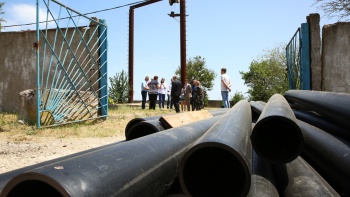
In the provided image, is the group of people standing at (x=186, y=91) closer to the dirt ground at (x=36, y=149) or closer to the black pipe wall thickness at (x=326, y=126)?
the dirt ground at (x=36, y=149)

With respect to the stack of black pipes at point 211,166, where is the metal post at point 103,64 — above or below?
above

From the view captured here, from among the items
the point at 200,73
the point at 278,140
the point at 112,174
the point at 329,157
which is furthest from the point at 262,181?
the point at 200,73

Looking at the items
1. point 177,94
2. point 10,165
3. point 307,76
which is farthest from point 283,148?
point 177,94

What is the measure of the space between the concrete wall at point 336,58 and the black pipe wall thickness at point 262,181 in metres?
6.10

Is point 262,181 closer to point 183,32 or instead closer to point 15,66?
point 15,66

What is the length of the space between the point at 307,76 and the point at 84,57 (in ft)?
19.0

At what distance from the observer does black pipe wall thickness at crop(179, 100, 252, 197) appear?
49.6 inches

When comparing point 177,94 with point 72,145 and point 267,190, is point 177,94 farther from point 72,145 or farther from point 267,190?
point 267,190

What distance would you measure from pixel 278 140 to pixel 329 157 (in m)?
0.26

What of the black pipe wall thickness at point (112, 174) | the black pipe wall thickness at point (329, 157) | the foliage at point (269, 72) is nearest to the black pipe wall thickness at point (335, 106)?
the black pipe wall thickness at point (329, 157)

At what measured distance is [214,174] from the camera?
153cm

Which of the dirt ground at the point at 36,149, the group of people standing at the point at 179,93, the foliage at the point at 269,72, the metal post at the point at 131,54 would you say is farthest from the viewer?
the foliage at the point at 269,72

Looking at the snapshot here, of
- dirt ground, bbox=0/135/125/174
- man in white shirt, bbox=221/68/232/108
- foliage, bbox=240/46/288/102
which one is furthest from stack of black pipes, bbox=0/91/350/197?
foliage, bbox=240/46/288/102

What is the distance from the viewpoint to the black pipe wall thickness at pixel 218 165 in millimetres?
1260
